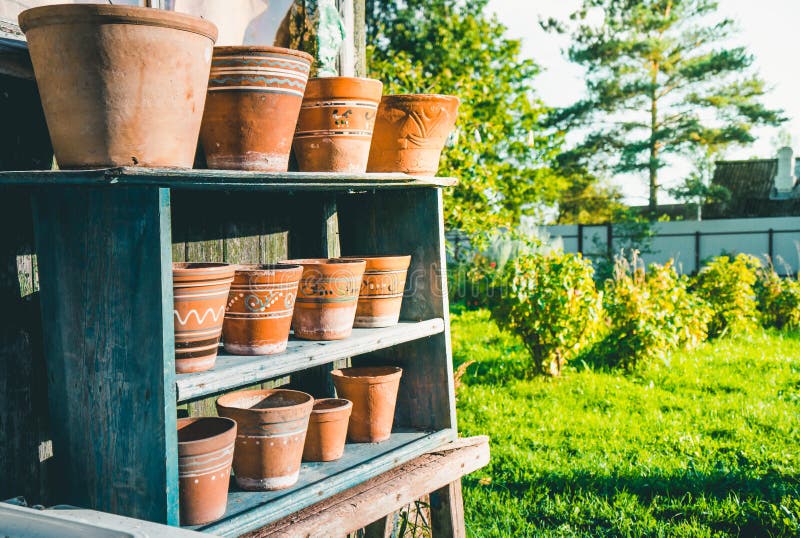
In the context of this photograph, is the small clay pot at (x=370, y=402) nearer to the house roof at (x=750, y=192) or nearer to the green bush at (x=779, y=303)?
the green bush at (x=779, y=303)

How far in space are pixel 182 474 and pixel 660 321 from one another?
5537 mm

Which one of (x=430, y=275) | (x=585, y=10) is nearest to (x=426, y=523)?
(x=430, y=275)

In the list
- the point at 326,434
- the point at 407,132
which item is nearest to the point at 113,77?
the point at 407,132

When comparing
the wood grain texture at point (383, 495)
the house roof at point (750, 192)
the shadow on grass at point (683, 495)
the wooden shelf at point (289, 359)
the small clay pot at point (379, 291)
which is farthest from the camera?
the house roof at point (750, 192)

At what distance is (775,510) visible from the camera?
330cm

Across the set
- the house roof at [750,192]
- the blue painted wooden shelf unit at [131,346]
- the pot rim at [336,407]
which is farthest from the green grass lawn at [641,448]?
the house roof at [750,192]

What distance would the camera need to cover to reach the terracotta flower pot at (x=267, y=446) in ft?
6.50

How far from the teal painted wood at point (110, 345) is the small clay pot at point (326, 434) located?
63 cm

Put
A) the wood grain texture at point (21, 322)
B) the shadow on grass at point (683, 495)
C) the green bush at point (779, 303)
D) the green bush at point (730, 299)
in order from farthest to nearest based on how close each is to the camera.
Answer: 1. the green bush at point (779, 303)
2. the green bush at point (730, 299)
3. the shadow on grass at point (683, 495)
4. the wood grain texture at point (21, 322)

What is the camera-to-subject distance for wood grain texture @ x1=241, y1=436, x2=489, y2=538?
1.95 m

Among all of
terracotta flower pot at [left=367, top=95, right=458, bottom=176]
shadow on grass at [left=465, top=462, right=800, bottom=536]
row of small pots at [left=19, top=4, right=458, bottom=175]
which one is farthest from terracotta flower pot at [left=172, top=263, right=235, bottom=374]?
shadow on grass at [left=465, top=462, right=800, bottom=536]

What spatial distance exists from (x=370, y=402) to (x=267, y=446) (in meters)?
0.50

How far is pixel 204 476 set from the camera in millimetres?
1769

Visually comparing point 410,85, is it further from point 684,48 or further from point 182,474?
point 684,48
